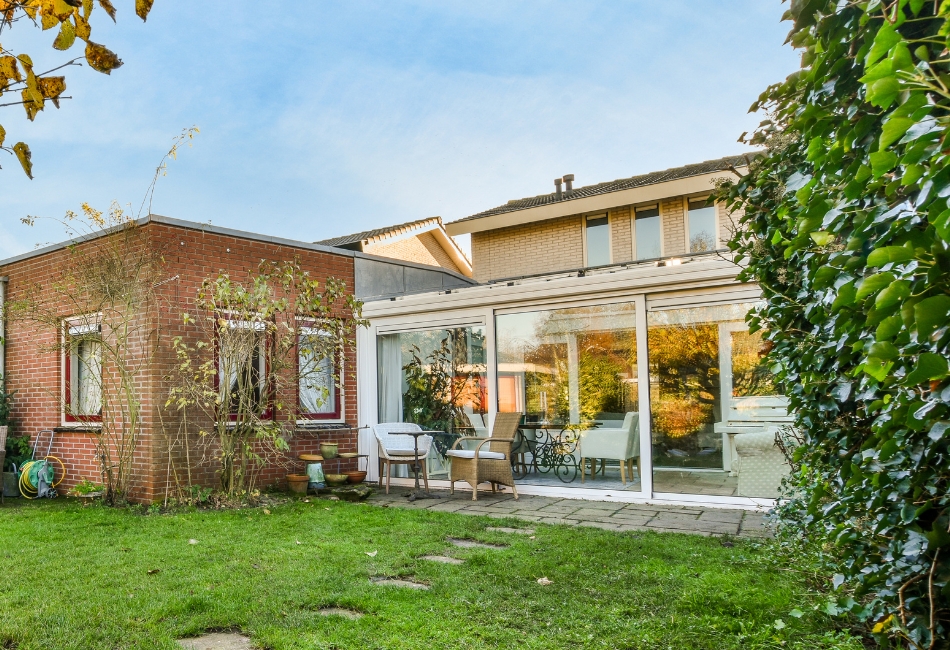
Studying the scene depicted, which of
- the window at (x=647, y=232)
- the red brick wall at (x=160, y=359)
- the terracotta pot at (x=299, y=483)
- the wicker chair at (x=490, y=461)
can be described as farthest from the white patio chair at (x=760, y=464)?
the window at (x=647, y=232)

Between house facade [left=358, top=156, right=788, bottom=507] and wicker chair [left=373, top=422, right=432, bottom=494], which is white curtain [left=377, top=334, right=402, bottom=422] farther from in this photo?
wicker chair [left=373, top=422, right=432, bottom=494]

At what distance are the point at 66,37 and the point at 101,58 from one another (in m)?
0.10

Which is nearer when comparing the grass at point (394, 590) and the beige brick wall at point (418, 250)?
the grass at point (394, 590)

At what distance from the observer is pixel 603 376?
8188 millimetres

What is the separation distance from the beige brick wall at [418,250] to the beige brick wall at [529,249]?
2.41 meters

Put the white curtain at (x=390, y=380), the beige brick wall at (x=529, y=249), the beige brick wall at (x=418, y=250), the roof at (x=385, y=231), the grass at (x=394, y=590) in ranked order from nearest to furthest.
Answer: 1. the grass at (x=394, y=590)
2. the white curtain at (x=390, y=380)
3. the beige brick wall at (x=529, y=249)
4. the roof at (x=385, y=231)
5. the beige brick wall at (x=418, y=250)

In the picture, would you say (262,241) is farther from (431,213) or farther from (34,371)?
(431,213)

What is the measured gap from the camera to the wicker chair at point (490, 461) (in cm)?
791

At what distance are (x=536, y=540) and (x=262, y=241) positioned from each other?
17.8 ft

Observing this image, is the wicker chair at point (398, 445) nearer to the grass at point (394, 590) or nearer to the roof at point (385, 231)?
the grass at point (394, 590)

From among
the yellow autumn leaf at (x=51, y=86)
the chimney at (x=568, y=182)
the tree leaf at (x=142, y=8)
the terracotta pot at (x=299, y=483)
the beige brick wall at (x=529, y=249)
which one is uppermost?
the chimney at (x=568, y=182)

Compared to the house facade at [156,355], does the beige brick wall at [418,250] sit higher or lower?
higher

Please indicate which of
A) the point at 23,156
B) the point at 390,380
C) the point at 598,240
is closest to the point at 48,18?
the point at 23,156

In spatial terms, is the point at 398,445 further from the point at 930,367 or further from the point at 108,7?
the point at 930,367
